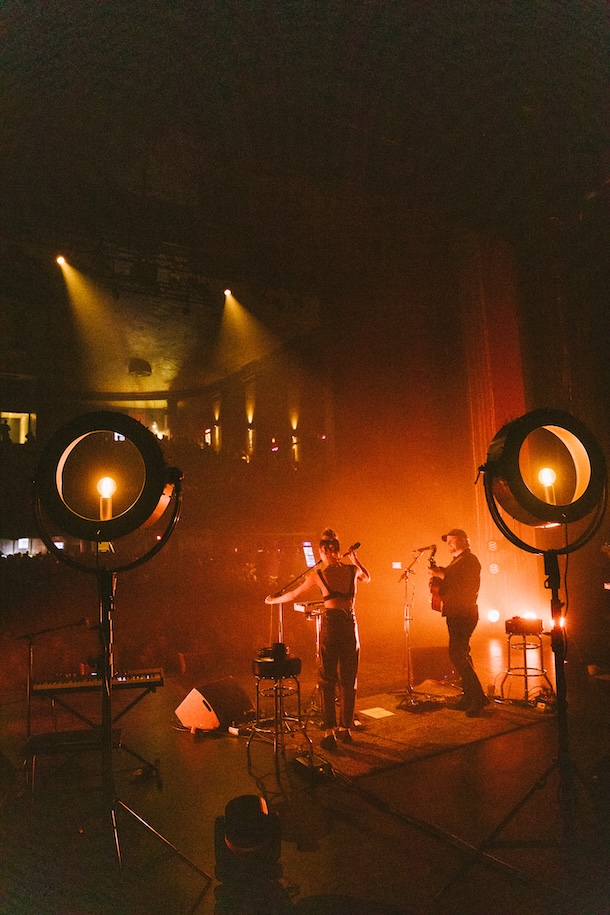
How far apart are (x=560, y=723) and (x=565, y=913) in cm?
74

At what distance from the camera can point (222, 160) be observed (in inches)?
297

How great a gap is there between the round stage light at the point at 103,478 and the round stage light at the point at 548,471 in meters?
1.48

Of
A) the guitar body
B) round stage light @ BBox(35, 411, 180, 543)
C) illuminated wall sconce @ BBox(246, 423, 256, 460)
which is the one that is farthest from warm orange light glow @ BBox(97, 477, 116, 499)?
illuminated wall sconce @ BBox(246, 423, 256, 460)

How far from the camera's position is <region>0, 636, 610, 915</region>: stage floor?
254cm

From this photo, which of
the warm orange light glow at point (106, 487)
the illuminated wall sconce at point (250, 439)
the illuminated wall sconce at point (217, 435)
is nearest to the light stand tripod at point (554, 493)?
the warm orange light glow at point (106, 487)

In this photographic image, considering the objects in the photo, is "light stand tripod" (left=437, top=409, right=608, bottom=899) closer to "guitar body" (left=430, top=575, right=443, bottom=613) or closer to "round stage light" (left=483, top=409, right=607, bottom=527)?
"round stage light" (left=483, top=409, right=607, bottom=527)

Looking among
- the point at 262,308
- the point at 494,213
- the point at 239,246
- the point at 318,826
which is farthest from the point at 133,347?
the point at 318,826

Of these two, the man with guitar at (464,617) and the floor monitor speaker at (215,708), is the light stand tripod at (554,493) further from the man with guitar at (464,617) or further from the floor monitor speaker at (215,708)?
the floor monitor speaker at (215,708)

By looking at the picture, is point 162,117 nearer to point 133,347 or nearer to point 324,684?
point 324,684

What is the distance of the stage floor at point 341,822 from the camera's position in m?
2.54

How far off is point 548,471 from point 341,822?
231cm

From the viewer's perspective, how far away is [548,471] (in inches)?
107

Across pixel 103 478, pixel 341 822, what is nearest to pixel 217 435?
pixel 341 822

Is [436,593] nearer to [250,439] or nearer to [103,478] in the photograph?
[103,478]
